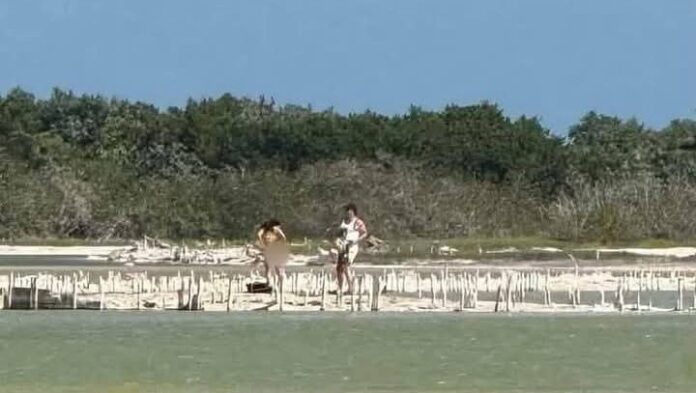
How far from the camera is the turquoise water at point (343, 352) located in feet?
64.8

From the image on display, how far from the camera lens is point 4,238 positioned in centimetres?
6328

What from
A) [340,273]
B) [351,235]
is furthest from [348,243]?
[340,273]

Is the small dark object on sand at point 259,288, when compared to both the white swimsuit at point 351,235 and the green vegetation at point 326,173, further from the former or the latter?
the green vegetation at point 326,173

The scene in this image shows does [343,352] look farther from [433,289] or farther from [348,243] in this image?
[433,289]

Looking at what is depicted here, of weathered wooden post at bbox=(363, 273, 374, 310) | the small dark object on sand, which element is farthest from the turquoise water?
the small dark object on sand

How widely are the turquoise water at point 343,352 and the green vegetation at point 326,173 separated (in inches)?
1227

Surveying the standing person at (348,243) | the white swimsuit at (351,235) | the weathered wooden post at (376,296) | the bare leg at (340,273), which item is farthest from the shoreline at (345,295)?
the white swimsuit at (351,235)

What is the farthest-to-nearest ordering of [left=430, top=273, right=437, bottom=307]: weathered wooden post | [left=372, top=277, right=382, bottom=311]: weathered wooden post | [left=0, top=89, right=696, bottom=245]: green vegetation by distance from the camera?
[left=0, top=89, right=696, bottom=245]: green vegetation, [left=430, top=273, right=437, bottom=307]: weathered wooden post, [left=372, top=277, right=382, bottom=311]: weathered wooden post

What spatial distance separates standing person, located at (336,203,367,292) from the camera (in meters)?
29.6

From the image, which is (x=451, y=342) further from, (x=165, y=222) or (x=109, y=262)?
(x=165, y=222)

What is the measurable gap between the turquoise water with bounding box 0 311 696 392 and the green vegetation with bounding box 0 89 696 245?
31.2 m

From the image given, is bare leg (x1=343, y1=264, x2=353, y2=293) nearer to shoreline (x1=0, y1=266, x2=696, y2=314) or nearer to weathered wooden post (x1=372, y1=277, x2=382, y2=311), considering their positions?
shoreline (x1=0, y1=266, x2=696, y2=314)

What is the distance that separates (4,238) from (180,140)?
1876 centimetres

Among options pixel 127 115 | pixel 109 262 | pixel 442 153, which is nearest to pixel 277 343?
pixel 109 262
